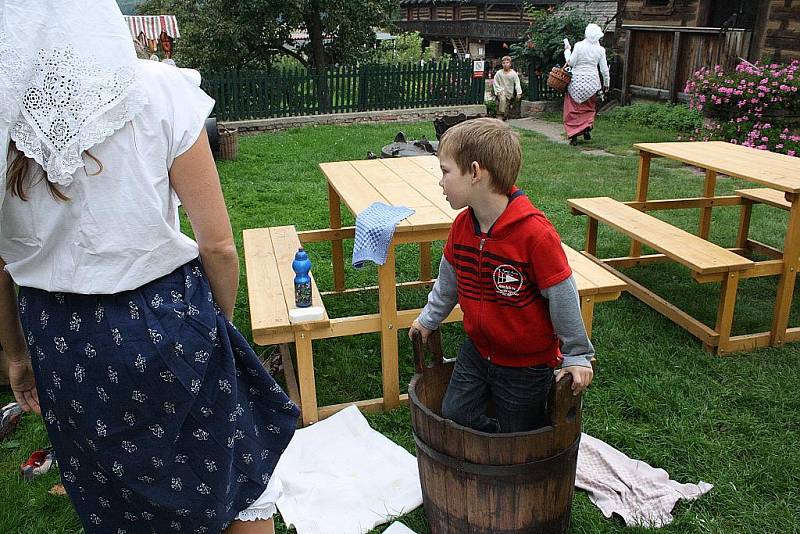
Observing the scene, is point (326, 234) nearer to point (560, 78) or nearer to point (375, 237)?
point (375, 237)

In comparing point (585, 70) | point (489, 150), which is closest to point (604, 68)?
point (585, 70)

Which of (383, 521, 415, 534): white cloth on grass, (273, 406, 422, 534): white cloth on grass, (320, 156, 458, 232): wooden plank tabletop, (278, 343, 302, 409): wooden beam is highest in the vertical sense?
(320, 156, 458, 232): wooden plank tabletop

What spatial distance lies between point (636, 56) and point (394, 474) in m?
13.6

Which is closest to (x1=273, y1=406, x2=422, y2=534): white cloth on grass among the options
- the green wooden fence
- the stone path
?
the stone path

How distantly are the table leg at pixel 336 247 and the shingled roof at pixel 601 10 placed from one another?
13.0 metres

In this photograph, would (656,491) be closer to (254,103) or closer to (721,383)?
(721,383)

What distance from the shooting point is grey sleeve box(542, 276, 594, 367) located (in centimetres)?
223

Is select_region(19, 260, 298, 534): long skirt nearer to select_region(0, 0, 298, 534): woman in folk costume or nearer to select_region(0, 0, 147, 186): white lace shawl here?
select_region(0, 0, 298, 534): woman in folk costume

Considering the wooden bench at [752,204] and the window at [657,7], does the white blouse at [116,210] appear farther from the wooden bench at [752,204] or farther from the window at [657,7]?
the window at [657,7]

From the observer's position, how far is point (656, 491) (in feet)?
9.41

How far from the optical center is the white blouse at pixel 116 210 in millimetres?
1358

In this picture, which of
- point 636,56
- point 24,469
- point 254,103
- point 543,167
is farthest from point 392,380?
point 636,56

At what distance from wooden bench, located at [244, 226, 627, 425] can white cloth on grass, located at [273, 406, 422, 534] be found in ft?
0.56

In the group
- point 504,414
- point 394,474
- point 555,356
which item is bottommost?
point 394,474
